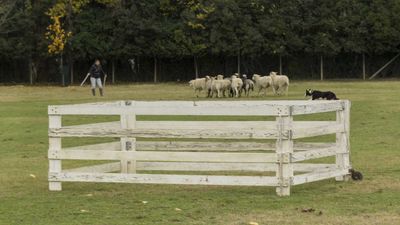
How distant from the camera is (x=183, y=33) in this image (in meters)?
69.4

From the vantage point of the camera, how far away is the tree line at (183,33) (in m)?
68.6

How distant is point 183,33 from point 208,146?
178ft

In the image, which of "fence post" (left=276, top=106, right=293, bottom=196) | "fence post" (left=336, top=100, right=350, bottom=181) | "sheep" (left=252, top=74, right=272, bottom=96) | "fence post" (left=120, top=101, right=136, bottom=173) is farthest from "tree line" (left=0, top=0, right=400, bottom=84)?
"fence post" (left=276, top=106, right=293, bottom=196)

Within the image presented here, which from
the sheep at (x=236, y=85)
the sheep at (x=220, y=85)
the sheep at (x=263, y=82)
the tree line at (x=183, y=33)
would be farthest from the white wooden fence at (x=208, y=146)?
the tree line at (x=183, y=33)

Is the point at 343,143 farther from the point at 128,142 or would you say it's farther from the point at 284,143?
the point at 128,142

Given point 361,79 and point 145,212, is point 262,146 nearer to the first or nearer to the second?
point 145,212

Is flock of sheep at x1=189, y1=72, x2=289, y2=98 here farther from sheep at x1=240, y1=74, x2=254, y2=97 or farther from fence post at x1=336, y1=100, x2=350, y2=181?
fence post at x1=336, y1=100, x2=350, y2=181

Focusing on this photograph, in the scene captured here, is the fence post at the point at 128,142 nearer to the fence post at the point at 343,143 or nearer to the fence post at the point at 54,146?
the fence post at the point at 54,146

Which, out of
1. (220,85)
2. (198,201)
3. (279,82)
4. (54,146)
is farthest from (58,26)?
(198,201)

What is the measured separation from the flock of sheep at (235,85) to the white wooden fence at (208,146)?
29353mm

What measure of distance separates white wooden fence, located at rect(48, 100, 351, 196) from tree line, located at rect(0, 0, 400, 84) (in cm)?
5309

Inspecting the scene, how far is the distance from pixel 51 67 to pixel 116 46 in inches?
238

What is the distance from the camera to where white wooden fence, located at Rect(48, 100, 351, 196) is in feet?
42.2

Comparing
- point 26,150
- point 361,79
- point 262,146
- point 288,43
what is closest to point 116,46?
point 288,43
